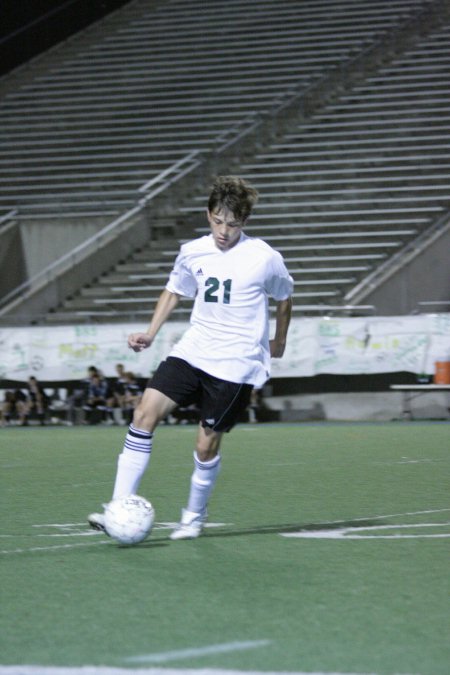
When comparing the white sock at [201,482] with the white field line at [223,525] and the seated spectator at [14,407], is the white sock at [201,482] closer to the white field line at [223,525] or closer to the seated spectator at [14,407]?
the white field line at [223,525]

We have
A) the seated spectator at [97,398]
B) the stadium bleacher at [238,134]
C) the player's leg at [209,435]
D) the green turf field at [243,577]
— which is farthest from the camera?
the stadium bleacher at [238,134]

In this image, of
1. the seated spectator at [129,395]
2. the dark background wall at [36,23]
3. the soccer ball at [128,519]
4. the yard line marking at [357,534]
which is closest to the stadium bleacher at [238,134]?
the dark background wall at [36,23]

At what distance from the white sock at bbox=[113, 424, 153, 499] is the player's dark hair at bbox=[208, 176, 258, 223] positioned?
1.27 metres

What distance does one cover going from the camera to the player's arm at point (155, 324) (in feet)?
22.6

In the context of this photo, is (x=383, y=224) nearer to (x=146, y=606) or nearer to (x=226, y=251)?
(x=226, y=251)

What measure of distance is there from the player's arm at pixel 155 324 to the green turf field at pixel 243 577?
3.53 ft

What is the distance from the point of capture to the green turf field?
14.0 ft

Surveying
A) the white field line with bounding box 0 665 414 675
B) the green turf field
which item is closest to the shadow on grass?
the green turf field

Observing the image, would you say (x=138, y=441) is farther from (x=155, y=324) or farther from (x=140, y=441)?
(x=155, y=324)

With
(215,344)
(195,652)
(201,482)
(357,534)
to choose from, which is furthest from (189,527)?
(195,652)

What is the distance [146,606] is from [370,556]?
157 cm

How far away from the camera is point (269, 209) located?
26.6 metres

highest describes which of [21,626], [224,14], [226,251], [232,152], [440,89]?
[224,14]

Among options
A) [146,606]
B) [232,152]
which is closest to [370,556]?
[146,606]
